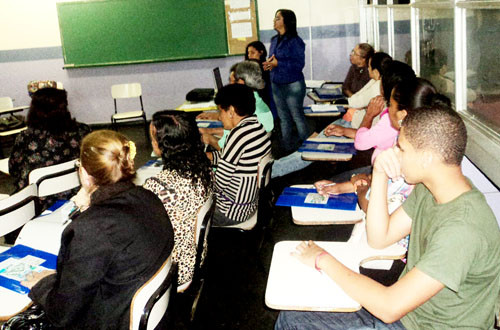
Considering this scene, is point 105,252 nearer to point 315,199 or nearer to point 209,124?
point 315,199

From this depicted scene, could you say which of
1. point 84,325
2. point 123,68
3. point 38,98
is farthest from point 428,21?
point 123,68

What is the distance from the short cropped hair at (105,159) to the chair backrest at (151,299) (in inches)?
15.5

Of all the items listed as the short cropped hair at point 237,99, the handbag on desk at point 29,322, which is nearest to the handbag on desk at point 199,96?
the short cropped hair at point 237,99

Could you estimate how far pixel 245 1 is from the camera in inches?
260

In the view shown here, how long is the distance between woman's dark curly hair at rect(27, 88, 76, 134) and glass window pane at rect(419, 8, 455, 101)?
2511 millimetres

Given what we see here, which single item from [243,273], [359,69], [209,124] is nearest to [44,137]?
[209,124]

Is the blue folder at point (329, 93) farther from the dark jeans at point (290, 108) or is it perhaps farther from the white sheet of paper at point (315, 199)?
the white sheet of paper at point (315, 199)

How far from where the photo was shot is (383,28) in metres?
5.22

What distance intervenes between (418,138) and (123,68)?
646 centimetres

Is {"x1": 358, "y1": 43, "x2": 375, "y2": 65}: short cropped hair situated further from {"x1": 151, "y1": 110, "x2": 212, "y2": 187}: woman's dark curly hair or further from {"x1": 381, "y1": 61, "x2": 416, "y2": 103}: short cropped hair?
{"x1": 151, "y1": 110, "x2": 212, "y2": 187}: woman's dark curly hair

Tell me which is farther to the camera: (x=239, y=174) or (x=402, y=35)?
(x=402, y=35)

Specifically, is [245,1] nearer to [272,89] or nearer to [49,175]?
[272,89]

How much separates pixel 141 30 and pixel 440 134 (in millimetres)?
6279

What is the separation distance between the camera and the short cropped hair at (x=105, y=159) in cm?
169
